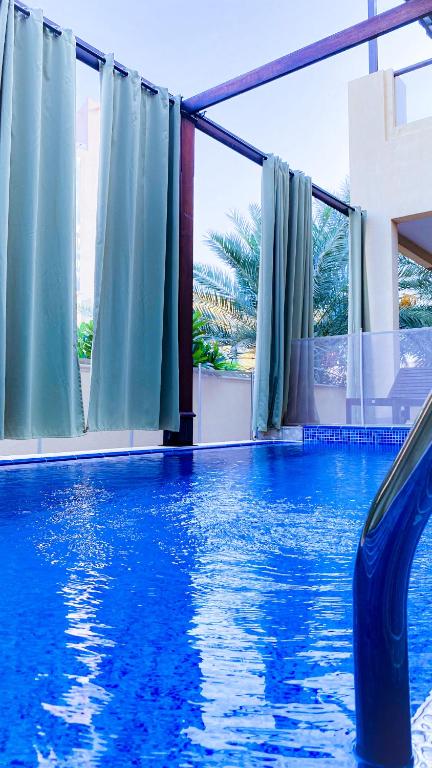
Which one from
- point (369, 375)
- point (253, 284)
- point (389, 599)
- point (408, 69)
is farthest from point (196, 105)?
point (253, 284)

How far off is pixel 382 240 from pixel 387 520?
25.9ft

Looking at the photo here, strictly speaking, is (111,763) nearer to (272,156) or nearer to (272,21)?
(272,156)

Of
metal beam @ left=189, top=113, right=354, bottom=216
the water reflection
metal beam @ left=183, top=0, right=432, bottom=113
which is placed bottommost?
the water reflection

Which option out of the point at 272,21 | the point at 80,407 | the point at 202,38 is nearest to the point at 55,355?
the point at 80,407

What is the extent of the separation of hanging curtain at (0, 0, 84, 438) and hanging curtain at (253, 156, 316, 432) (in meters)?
2.50

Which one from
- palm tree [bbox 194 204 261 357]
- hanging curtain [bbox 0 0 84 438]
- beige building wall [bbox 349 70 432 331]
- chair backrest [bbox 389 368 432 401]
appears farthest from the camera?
palm tree [bbox 194 204 261 357]

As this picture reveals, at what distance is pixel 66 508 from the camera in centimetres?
227

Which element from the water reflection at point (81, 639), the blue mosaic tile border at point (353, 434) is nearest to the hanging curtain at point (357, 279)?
the blue mosaic tile border at point (353, 434)

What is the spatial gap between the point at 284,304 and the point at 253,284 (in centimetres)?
477

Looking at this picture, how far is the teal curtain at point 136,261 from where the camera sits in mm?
4500

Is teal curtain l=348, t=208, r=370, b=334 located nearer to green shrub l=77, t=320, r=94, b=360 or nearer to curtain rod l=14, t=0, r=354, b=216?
curtain rod l=14, t=0, r=354, b=216

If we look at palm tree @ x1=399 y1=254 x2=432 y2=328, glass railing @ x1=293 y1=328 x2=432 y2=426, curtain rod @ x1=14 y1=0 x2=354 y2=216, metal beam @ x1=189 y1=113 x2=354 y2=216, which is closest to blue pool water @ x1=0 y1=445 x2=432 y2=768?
curtain rod @ x1=14 y1=0 x2=354 y2=216

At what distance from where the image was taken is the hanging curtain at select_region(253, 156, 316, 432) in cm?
623

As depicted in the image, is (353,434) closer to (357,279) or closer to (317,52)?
(357,279)
